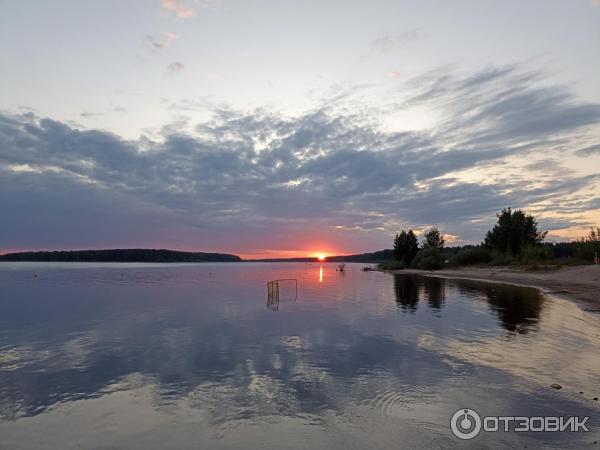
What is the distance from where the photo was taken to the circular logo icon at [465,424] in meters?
10.7

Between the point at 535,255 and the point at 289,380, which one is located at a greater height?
the point at 535,255

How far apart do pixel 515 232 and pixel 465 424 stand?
120 meters

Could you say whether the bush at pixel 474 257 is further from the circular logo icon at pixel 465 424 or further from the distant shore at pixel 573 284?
the circular logo icon at pixel 465 424

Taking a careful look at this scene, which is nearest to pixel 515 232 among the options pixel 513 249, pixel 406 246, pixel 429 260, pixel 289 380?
pixel 513 249

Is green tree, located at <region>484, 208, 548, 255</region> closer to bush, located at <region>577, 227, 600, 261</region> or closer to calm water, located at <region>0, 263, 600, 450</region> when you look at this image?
bush, located at <region>577, 227, 600, 261</region>

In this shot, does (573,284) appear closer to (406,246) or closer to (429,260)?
(429,260)

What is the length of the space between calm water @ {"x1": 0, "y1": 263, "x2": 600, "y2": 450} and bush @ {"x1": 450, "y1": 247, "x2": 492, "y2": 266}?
315 ft

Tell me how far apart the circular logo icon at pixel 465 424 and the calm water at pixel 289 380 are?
1.06 ft

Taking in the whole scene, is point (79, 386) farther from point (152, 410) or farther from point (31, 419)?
point (152, 410)

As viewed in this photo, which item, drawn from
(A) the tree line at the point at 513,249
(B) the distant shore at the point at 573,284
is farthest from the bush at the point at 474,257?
(B) the distant shore at the point at 573,284

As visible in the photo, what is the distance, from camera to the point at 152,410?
12.8m

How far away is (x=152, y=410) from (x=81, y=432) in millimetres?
2225

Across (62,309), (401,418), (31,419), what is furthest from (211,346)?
(62,309)

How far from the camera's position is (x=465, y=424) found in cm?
1128
